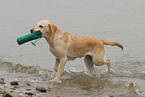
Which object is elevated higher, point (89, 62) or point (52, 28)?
point (52, 28)

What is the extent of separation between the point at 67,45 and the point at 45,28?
0.87 metres

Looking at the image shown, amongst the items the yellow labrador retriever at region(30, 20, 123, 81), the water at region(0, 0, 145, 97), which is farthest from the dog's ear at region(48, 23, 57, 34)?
the water at region(0, 0, 145, 97)

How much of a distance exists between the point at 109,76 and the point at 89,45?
1.35 meters

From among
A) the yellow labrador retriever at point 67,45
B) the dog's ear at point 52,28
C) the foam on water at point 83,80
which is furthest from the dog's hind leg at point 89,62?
the dog's ear at point 52,28

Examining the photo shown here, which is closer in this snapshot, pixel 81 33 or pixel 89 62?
pixel 89 62

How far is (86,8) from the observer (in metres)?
22.1

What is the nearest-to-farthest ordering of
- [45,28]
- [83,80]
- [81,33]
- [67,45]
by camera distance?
[45,28] → [67,45] → [83,80] → [81,33]

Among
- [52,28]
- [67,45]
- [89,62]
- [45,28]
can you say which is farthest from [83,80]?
[45,28]

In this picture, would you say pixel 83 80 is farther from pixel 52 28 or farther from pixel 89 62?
pixel 52 28

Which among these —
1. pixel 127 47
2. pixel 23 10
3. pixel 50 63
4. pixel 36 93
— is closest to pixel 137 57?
pixel 127 47

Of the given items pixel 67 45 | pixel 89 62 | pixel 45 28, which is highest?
pixel 45 28

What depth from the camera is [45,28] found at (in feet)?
27.8

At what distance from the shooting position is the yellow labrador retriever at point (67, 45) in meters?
8.59

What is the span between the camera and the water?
9.08 m
